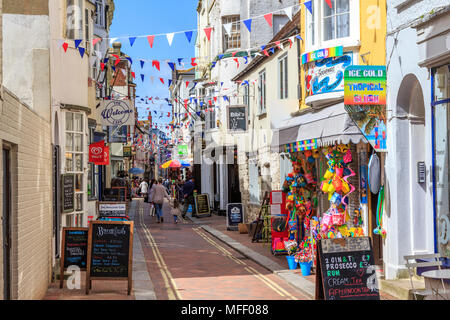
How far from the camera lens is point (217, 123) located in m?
31.2

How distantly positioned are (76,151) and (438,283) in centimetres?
906

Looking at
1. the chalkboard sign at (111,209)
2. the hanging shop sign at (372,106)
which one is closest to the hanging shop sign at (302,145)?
the hanging shop sign at (372,106)

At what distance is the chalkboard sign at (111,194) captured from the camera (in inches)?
1067

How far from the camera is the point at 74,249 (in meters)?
10.9

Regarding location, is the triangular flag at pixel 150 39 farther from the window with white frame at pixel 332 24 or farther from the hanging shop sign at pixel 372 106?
the hanging shop sign at pixel 372 106

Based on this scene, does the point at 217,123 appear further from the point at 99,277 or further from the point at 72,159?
the point at 99,277

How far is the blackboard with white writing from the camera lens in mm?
10477

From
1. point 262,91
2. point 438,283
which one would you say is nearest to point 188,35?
point 438,283

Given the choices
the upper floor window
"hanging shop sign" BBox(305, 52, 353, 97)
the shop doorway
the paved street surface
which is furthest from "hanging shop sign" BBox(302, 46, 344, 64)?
the upper floor window

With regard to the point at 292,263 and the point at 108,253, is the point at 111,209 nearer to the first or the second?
the point at 292,263

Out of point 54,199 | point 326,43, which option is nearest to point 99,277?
point 54,199

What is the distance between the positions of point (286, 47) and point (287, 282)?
8.79 meters

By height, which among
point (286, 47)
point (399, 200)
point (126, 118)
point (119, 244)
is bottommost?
point (119, 244)

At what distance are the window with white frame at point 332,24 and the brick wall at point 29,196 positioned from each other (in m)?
5.98
